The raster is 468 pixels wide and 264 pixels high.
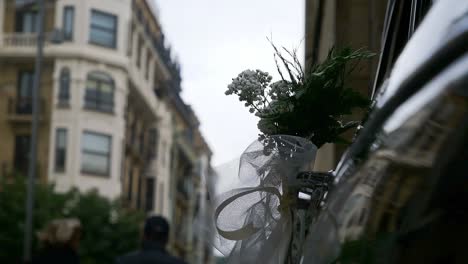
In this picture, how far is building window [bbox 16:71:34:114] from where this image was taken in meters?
55.4

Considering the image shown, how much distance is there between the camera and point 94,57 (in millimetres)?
57719

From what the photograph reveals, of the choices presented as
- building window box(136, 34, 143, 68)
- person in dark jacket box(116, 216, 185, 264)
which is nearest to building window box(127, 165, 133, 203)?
building window box(136, 34, 143, 68)

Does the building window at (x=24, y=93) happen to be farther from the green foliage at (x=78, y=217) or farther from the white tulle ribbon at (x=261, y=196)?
the white tulle ribbon at (x=261, y=196)

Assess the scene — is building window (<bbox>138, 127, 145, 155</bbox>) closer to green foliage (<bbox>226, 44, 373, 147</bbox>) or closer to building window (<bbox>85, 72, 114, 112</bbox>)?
building window (<bbox>85, 72, 114, 112</bbox>)

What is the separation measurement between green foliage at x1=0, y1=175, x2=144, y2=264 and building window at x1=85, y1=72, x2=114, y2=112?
8.22m

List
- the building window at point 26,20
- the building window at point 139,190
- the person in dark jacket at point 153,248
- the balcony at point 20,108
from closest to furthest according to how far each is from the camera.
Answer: the person in dark jacket at point 153,248 < the balcony at point 20,108 < the building window at point 26,20 < the building window at point 139,190

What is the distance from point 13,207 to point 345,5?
122 feet

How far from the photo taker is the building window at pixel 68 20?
189ft

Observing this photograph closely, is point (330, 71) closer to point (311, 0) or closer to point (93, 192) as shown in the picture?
point (311, 0)

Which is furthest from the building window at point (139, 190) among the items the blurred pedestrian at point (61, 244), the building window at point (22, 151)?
the blurred pedestrian at point (61, 244)

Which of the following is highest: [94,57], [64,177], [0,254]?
[94,57]

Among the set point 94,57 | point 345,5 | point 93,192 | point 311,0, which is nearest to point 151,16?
point 94,57

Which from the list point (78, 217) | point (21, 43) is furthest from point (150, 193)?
point (78, 217)

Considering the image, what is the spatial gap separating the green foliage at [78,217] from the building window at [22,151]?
5224 millimetres
